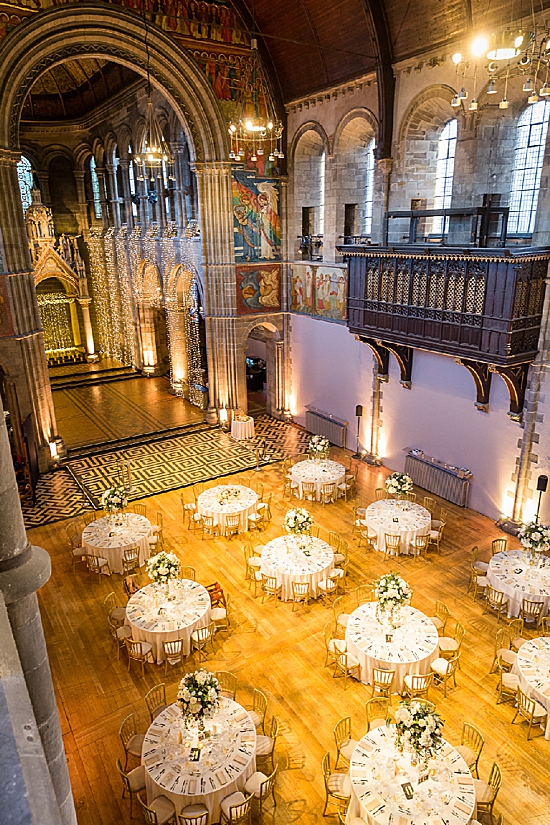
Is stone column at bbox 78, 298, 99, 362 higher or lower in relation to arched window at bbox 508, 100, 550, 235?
lower

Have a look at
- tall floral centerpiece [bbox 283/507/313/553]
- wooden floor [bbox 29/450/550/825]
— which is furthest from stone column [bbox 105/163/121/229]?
tall floral centerpiece [bbox 283/507/313/553]

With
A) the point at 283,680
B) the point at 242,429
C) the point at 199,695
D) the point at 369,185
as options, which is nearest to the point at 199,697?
the point at 199,695

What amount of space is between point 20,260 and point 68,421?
641 centimetres

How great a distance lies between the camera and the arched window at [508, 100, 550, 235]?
1094cm

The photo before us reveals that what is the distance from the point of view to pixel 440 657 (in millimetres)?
8234

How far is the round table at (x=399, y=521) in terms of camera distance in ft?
35.7

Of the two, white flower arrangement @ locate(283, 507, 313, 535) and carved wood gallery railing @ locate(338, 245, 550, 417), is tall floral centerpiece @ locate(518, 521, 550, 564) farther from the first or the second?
white flower arrangement @ locate(283, 507, 313, 535)

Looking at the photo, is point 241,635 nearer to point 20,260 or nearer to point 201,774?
point 201,774

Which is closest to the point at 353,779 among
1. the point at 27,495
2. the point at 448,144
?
the point at 27,495

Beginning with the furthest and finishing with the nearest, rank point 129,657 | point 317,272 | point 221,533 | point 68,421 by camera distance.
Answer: point 68,421 → point 317,272 → point 221,533 → point 129,657

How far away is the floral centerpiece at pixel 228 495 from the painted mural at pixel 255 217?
25.5ft

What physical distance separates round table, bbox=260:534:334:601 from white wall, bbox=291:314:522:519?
14.0 ft

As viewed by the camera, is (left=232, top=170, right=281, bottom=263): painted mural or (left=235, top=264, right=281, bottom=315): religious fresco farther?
(left=235, top=264, right=281, bottom=315): religious fresco

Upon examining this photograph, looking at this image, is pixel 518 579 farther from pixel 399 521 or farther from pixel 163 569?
pixel 163 569
